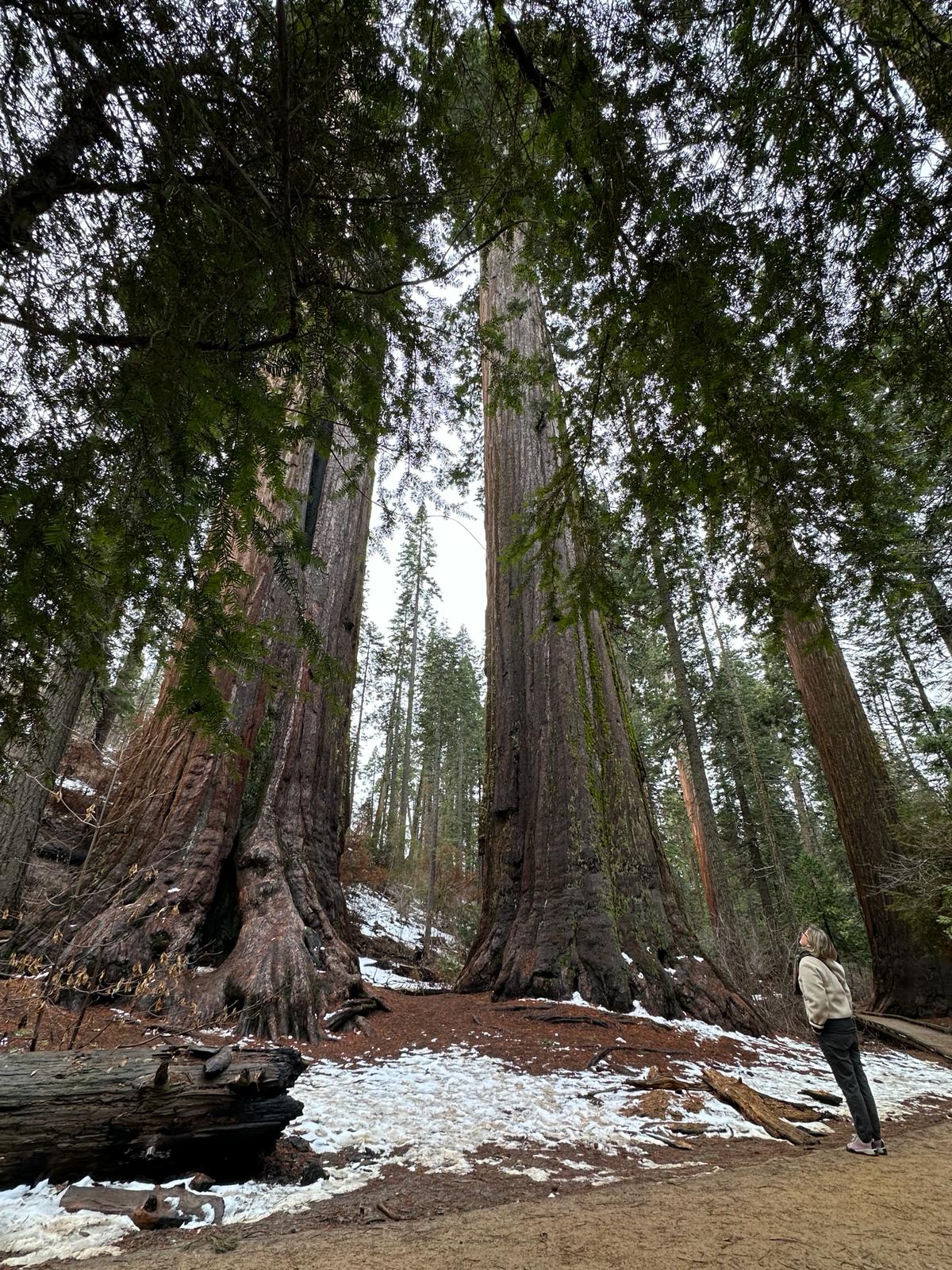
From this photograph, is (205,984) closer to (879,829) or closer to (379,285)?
(379,285)

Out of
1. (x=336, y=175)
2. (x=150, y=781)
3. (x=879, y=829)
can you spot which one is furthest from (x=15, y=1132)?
(x=879, y=829)

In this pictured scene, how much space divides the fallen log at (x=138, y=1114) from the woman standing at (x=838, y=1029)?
9.38 feet

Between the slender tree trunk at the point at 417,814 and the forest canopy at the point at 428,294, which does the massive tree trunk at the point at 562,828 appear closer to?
the forest canopy at the point at 428,294

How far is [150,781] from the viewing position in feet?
19.1

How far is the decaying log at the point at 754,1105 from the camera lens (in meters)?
2.96

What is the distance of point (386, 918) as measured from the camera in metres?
14.8

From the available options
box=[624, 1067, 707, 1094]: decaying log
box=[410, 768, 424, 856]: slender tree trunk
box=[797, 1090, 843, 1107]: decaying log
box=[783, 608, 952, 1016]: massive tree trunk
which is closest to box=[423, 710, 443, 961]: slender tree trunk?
box=[410, 768, 424, 856]: slender tree trunk

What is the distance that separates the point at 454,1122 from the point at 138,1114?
5.08ft

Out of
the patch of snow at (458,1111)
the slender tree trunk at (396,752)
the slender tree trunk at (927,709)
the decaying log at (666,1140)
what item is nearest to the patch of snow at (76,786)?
the patch of snow at (458,1111)

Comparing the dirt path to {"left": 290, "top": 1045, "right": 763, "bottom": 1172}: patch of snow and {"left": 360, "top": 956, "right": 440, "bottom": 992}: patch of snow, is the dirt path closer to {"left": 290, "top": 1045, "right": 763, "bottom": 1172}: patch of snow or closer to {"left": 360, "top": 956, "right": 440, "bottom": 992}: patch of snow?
{"left": 290, "top": 1045, "right": 763, "bottom": 1172}: patch of snow

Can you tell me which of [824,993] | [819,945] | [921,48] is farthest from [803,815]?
[921,48]

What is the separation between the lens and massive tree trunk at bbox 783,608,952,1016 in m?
7.36

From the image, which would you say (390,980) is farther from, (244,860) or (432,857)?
(432,857)

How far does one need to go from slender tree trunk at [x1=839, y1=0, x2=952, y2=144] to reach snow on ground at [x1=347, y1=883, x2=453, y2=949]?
13.1 metres
